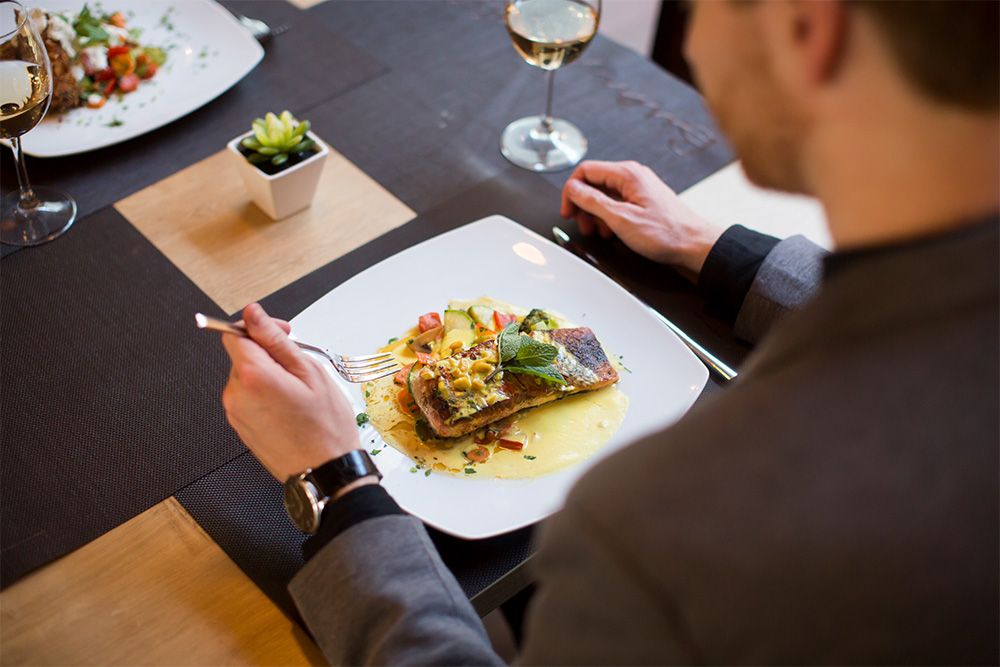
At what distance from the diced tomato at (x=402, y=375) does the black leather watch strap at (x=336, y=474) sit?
8.3 inches

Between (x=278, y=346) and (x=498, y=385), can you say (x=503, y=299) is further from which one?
(x=278, y=346)

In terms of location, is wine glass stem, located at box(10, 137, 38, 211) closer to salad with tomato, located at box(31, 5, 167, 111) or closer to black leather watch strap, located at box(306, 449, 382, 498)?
salad with tomato, located at box(31, 5, 167, 111)

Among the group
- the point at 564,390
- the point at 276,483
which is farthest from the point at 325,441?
the point at 564,390

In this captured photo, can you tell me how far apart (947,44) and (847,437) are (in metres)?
0.27

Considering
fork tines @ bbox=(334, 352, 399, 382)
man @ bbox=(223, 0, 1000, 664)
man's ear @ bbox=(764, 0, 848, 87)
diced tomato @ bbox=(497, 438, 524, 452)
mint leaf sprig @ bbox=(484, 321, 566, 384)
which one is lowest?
diced tomato @ bbox=(497, 438, 524, 452)

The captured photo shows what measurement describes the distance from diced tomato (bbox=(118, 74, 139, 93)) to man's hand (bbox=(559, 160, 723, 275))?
37.4 inches

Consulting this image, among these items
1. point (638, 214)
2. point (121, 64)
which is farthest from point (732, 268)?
point (121, 64)

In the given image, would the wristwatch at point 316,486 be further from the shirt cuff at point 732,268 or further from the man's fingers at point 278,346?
the shirt cuff at point 732,268

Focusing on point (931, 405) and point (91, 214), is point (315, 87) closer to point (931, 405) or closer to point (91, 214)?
point (91, 214)

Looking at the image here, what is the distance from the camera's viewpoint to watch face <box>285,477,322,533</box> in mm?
908

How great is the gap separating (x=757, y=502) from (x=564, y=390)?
0.60 metres

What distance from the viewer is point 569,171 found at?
163 cm

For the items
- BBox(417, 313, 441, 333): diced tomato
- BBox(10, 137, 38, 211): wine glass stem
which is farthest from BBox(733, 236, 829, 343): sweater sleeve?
BBox(10, 137, 38, 211): wine glass stem

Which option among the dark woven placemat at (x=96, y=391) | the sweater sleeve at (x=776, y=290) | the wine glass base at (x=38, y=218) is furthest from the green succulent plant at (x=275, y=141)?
the sweater sleeve at (x=776, y=290)
